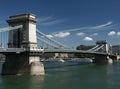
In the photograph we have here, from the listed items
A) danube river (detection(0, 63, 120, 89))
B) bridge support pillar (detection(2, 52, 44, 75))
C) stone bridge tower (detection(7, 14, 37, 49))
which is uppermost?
stone bridge tower (detection(7, 14, 37, 49))

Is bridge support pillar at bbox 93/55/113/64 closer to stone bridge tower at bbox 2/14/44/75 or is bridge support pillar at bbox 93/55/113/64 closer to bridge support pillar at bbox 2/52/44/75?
stone bridge tower at bbox 2/14/44/75

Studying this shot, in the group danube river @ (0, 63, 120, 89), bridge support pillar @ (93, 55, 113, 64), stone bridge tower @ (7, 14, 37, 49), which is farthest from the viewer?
bridge support pillar @ (93, 55, 113, 64)

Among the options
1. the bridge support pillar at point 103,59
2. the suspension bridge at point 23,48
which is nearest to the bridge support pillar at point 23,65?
the suspension bridge at point 23,48

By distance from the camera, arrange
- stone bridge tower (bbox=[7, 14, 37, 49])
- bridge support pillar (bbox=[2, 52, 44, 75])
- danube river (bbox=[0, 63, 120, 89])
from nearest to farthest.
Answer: danube river (bbox=[0, 63, 120, 89])
bridge support pillar (bbox=[2, 52, 44, 75])
stone bridge tower (bbox=[7, 14, 37, 49])

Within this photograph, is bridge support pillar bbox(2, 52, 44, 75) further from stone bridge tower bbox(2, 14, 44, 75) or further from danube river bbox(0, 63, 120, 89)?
danube river bbox(0, 63, 120, 89)

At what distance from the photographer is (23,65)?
147 ft

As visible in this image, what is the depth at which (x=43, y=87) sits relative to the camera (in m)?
31.2

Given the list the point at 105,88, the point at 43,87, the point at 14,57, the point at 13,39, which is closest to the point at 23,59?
the point at 14,57

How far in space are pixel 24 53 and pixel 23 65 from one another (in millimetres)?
2049

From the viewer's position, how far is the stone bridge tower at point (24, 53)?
1736 inches

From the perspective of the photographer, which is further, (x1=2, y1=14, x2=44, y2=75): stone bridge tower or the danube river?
(x1=2, y1=14, x2=44, y2=75): stone bridge tower

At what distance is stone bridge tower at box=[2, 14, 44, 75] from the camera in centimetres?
4409

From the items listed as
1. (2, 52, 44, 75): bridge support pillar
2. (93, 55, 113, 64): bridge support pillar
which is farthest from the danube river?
(93, 55, 113, 64): bridge support pillar

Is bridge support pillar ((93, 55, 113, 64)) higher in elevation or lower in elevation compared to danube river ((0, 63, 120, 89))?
higher
